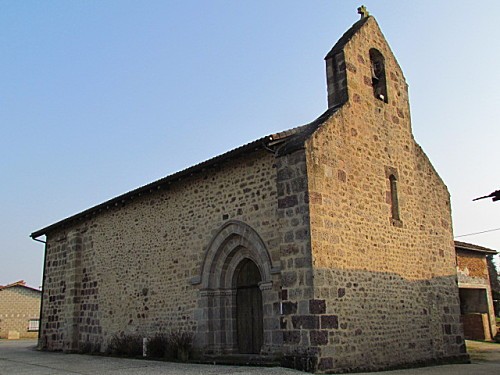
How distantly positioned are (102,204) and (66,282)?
11.0 ft

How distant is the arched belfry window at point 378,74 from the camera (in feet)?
41.9

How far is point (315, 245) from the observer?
9594 millimetres

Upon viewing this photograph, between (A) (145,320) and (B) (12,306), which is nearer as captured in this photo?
(A) (145,320)

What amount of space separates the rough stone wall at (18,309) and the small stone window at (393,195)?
94.3 ft

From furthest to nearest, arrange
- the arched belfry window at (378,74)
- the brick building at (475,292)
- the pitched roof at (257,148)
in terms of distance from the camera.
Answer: the brick building at (475,292) < the arched belfry window at (378,74) < the pitched roof at (257,148)

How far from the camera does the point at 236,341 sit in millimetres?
11570

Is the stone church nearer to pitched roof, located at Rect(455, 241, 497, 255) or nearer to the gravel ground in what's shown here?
the gravel ground

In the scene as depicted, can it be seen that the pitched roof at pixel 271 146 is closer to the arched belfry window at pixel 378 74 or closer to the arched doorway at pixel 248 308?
the arched belfry window at pixel 378 74

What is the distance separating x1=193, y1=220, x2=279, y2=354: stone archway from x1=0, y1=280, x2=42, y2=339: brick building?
25.9 metres

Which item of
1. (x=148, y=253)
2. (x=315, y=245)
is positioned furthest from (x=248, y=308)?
(x=148, y=253)

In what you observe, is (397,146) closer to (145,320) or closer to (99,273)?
(145,320)

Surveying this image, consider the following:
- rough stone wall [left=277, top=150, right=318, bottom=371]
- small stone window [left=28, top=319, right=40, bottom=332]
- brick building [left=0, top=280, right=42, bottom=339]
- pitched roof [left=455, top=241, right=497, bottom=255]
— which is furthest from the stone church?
small stone window [left=28, top=319, right=40, bottom=332]

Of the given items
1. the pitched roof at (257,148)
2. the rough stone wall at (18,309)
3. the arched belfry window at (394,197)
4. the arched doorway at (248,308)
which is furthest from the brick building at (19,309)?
the arched belfry window at (394,197)

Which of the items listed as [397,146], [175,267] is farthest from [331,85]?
[175,267]
